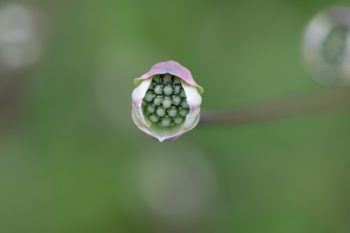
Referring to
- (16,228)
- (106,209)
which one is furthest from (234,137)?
(16,228)

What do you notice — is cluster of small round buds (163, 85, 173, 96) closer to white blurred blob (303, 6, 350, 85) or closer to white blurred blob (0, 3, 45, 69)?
white blurred blob (303, 6, 350, 85)

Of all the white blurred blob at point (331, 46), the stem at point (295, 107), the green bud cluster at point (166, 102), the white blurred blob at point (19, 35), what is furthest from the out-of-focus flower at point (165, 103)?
the white blurred blob at point (19, 35)

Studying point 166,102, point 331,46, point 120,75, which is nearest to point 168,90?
point 166,102

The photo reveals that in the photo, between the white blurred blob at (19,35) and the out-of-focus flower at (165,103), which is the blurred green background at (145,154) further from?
the out-of-focus flower at (165,103)

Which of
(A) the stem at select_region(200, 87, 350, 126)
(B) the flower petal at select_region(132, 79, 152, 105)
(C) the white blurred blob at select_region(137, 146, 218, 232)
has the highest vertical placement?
(B) the flower petal at select_region(132, 79, 152, 105)

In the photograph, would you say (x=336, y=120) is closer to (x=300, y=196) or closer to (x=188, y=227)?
(x=300, y=196)

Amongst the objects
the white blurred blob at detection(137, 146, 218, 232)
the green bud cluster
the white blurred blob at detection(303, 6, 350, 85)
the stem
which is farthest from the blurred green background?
the green bud cluster

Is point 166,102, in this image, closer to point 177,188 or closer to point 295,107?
point 295,107
